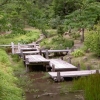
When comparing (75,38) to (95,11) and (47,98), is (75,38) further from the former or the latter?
(47,98)

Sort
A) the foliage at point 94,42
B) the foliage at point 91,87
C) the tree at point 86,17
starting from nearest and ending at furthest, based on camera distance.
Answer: the foliage at point 91,87
the foliage at point 94,42
the tree at point 86,17

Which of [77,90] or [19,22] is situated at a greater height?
[19,22]

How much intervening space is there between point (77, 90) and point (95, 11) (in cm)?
1167

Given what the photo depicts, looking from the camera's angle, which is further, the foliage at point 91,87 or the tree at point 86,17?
the tree at point 86,17

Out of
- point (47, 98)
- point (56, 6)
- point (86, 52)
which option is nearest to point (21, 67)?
point (86, 52)

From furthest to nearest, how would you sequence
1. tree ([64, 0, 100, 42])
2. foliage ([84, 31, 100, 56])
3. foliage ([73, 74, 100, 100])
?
tree ([64, 0, 100, 42]) < foliage ([84, 31, 100, 56]) < foliage ([73, 74, 100, 100])

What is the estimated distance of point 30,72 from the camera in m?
15.1

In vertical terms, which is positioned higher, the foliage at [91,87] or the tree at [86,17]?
the tree at [86,17]

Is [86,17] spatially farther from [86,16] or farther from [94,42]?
[94,42]

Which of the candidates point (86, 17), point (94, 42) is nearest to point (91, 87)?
point (94, 42)

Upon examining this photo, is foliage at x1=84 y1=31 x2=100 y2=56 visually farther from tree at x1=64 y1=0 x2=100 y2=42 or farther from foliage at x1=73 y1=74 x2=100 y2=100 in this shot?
foliage at x1=73 y1=74 x2=100 y2=100

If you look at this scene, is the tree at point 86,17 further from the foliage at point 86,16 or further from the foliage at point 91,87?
the foliage at point 91,87

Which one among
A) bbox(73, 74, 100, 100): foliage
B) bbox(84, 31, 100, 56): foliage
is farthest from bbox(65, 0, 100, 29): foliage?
bbox(73, 74, 100, 100): foliage

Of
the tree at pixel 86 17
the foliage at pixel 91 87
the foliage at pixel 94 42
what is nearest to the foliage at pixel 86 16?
the tree at pixel 86 17
